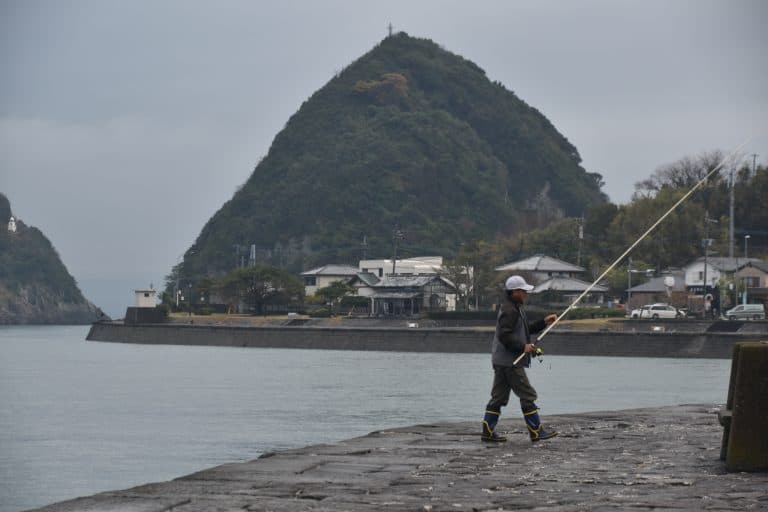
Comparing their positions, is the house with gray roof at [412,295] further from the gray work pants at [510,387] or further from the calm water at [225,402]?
the gray work pants at [510,387]

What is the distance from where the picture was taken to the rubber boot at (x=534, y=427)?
1173 centimetres

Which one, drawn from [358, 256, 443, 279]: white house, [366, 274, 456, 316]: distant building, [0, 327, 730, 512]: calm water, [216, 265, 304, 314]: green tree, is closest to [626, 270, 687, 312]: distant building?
[366, 274, 456, 316]: distant building

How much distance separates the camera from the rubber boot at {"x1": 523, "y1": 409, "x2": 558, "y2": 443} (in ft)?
38.5

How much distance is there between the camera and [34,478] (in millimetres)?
16266

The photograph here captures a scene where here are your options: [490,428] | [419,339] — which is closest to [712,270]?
[419,339]

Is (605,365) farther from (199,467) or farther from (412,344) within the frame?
(199,467)

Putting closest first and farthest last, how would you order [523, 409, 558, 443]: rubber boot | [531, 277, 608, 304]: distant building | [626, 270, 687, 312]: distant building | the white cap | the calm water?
[523, 409, 558, 443]: rubber boot → the white cap → the calm water → [626, 270, 687, 312]: distant building → [531, 277, 608, 304]: distant building

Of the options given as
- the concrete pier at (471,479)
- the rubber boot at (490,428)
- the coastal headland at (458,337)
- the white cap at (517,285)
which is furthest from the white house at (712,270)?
the concrete pier at (471,479)

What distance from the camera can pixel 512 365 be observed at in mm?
11914

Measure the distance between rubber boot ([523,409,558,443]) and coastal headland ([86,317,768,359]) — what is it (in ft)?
164

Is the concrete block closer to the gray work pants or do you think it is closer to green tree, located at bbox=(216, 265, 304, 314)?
the gray work pants

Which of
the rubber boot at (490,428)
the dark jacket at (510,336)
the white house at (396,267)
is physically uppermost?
the white house at (396,267)

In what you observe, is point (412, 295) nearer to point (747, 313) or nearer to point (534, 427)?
point (747, 313)

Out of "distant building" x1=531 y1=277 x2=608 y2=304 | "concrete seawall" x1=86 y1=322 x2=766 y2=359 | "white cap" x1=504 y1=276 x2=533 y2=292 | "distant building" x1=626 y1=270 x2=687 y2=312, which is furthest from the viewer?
"distant building" x1=531 y1=277 x2=608 y2=304
